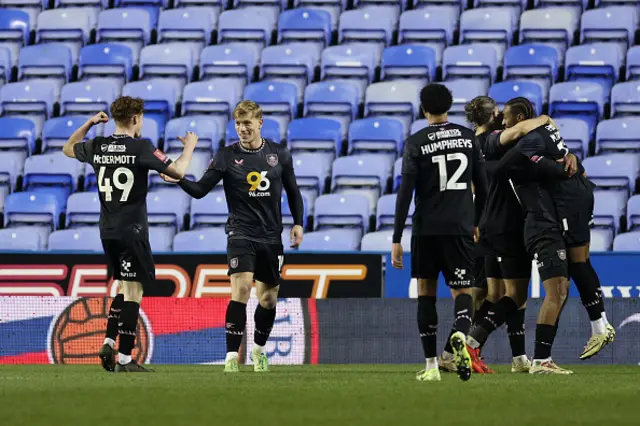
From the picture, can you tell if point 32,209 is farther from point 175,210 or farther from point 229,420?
point 229,420

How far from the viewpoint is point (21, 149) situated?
1741cm

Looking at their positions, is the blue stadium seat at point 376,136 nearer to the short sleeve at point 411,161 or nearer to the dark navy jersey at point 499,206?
the dark navy jersey at point 499,206

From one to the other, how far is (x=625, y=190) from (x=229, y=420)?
10126mm

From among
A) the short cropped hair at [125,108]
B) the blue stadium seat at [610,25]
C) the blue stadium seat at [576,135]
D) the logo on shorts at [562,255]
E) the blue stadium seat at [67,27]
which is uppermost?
the blue stadium seat at [67,27]

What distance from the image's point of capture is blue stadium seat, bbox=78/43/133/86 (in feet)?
60.9

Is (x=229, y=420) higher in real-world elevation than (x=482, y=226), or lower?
lower

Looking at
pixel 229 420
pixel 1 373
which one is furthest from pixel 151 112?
pixel 229 420

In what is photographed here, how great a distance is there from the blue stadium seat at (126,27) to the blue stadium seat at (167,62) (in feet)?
1.84

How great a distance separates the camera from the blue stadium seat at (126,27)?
19125 millimetres

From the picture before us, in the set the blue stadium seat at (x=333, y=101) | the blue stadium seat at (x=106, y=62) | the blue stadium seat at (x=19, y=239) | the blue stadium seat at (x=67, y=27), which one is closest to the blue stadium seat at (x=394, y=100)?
the blue stadium seat at (x=333, y=101)

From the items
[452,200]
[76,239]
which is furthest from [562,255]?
[76,239]

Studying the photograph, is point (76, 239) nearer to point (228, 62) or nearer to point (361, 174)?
point (361, 174)

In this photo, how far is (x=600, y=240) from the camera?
1423 centimetres

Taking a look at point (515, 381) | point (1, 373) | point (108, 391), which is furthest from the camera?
point (1, 373)
